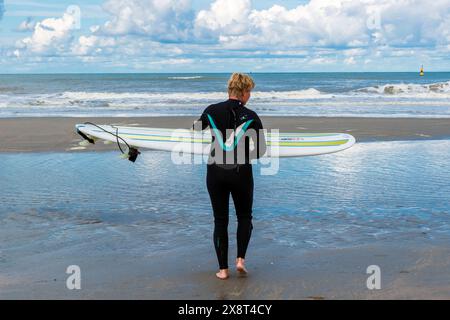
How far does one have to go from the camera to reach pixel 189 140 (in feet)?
21.5

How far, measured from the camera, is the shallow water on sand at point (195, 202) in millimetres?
5840

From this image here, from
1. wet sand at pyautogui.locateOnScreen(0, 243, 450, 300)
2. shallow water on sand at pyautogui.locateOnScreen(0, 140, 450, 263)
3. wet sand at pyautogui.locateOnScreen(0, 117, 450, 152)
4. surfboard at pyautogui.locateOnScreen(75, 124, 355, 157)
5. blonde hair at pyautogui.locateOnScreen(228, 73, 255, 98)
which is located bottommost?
wet sand at pyautogui.locateOnScreen(0, 243, 450, 300)

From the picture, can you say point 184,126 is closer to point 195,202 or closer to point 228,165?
point 195,202

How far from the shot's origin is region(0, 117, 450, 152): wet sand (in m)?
13.2

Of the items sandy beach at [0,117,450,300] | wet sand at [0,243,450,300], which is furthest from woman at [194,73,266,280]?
sandy beach at [0,117,450,300]

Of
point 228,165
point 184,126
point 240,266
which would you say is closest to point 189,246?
point 240,266

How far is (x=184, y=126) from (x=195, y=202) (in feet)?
34.6

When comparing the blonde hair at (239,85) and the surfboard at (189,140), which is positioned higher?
the blonde hair at (239,85)

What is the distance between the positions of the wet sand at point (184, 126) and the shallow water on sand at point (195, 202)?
2317 millimetres

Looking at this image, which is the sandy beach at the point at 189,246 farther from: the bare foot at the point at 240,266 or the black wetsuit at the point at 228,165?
the black wetsuit at the point at 228,165

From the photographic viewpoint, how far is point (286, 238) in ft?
19.0

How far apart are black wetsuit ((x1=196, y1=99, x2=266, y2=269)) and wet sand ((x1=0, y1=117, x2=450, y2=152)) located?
303 inches

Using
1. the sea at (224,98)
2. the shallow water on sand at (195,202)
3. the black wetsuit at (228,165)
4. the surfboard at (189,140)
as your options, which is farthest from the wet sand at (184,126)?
the black wetsuit at (228,165)

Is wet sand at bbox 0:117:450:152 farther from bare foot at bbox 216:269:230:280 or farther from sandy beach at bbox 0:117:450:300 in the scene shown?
bare foot at bbox 216:269:230:280
